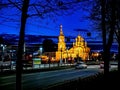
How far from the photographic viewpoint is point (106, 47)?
18453 millimetres

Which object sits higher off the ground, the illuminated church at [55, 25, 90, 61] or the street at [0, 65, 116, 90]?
the illuminated church at [55, 25, 90, 61]

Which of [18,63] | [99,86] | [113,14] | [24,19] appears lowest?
[99,86]

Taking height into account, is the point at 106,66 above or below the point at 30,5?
below

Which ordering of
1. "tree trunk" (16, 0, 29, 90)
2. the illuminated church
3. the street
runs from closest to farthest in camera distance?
"tree trunk" (16, 0, 29, 90), the street, the illuminated church

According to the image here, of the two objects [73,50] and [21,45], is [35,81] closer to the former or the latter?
[21,45]

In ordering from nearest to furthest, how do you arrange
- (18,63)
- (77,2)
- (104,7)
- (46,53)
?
(18,63) < (77,2) < (104,7) < (46,53)

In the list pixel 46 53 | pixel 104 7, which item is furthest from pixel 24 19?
pixel 46 53

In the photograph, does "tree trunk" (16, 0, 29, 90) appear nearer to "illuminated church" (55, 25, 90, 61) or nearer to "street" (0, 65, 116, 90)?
"street" (0, 65, 116, 90)

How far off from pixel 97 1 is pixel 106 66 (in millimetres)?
3467

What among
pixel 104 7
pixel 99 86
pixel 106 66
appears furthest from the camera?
pixel 106 66

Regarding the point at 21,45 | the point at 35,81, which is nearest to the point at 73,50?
the point at 35,81

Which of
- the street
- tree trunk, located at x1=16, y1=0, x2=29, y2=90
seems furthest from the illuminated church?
tree trunk, located at x1=16, y1=0, x2=29, y2=90

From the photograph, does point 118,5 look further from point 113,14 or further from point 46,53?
point 46,53

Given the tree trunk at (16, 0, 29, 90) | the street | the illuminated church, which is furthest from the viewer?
the illuminated church
